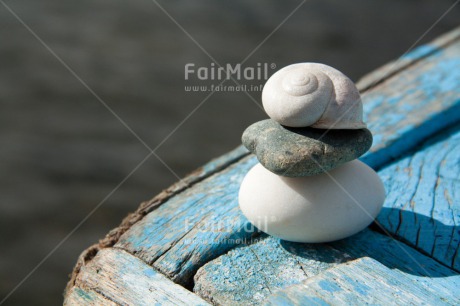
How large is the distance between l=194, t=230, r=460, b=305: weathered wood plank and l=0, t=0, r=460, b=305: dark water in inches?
83.9

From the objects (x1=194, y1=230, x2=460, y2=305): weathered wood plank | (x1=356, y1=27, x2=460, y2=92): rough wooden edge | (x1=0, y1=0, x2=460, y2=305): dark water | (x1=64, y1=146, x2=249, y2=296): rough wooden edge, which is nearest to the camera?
(x1=194, y1=230, x2=460, y2=305): weathered wood plank

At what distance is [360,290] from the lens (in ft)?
5.27

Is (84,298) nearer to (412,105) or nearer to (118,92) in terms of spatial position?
(412,105)

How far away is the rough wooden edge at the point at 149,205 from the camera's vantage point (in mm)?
1938

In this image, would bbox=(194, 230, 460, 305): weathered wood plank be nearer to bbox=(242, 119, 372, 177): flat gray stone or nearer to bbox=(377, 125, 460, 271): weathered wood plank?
bbox=(377, 125, 460, 271): weathered wood plank

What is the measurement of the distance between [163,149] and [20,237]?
44.9 inches

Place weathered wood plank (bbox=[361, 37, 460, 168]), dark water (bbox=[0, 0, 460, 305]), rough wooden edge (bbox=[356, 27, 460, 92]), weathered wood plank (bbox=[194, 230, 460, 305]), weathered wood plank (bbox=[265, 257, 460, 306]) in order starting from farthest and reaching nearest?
dark water (bbox=[0, 0, 460, 305]) → rough wooden edge (bbox=[356, 27, 460, 92]) → weathered wood plank (bbox=[361, 37, 460, 168]) → weathered wood plank (bbox=[194, 230, 460, 305]) → weathered wood plank (bbox=[265, 257, 460, 306])

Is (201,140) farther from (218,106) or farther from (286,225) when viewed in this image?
(286,225)

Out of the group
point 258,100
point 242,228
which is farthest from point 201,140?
point 242,228

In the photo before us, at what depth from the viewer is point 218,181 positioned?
2277mm

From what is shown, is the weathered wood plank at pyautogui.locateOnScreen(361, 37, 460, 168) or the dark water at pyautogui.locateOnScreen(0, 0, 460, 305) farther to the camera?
the dark water at pyautogui.locateOnScreen(0, 0, 460, 305)

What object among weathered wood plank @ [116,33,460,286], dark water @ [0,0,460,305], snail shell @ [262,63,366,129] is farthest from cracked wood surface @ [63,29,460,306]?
dark water @ [0,0,460,305]

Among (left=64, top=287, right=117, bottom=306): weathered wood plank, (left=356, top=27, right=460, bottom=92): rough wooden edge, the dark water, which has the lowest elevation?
the dark water

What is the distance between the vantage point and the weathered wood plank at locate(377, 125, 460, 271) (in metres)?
1.87
